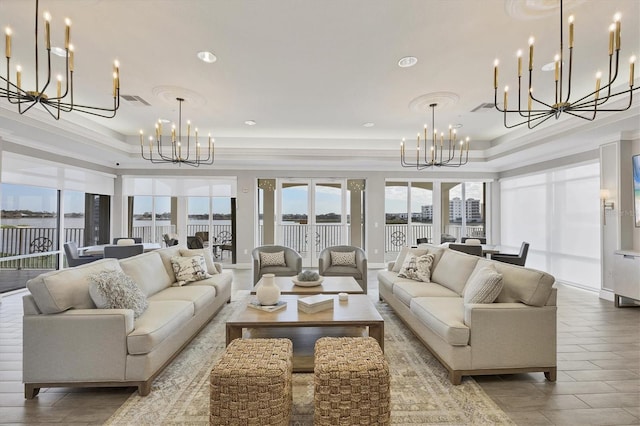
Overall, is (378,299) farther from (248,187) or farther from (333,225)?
(248,187)

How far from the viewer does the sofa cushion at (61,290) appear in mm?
2312

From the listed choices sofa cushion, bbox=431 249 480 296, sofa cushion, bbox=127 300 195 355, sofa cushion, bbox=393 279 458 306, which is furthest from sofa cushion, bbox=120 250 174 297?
sofa cushion, bbox=431 249 480 296

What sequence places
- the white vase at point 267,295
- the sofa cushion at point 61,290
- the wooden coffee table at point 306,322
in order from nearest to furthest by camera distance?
the sofa cushion at point 61,290
the wooden coffee table at point 306,322
the white vase at point 267,295

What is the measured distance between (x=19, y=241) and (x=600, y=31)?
28.5ft

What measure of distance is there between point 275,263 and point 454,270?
297 cm

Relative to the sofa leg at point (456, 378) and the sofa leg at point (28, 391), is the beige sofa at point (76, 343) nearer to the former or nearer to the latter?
the sofa leg at point (28, 391)

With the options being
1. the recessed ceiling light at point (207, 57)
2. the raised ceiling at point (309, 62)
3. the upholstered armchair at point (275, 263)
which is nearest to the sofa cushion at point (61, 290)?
the raised ceiling at point (309, 62)

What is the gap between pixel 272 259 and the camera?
18.3 ft

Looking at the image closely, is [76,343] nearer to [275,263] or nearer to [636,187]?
[275,263]

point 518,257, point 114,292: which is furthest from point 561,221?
point 114,292

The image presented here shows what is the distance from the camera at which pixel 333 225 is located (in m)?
8.59

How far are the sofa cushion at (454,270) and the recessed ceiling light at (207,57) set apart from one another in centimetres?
363

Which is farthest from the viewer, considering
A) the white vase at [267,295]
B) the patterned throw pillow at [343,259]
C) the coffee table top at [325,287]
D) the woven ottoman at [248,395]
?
the patterned throw pillow at [343,259]

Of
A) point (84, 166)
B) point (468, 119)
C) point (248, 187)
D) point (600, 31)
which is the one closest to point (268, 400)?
point (600, 31)
